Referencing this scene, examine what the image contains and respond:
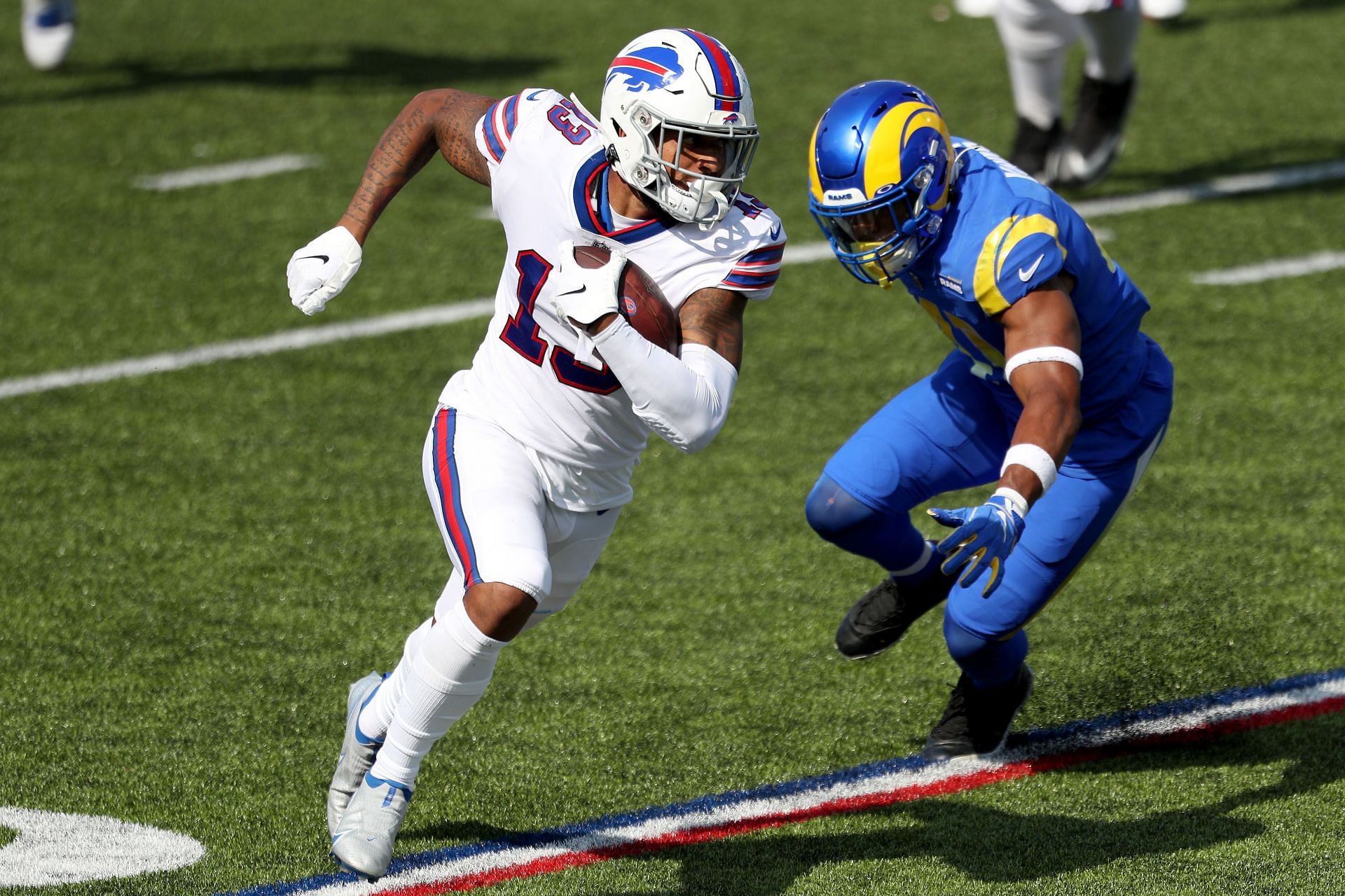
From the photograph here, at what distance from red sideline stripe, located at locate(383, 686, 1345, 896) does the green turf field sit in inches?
2.1

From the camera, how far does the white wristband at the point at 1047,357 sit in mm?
3436

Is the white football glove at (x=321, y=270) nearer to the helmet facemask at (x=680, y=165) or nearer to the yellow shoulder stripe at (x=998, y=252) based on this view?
the helmet facemask at (x=680, y=165)

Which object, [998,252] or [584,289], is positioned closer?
[584,289]

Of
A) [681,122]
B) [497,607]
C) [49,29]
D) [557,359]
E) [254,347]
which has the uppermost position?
[681,122]

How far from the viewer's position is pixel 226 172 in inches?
329

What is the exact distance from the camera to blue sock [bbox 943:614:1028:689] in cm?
396

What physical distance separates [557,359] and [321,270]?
22.1 inches

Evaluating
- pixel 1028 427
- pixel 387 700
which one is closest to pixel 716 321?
pixel 1028 427

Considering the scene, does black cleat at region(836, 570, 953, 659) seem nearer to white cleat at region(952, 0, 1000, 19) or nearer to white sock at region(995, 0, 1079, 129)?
white sock at region(995, 0, 1079, 129)

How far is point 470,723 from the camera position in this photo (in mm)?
4293

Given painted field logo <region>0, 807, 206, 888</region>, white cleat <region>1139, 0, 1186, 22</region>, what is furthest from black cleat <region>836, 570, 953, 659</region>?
white cleat <region>1139, 0, 1186, 22</region>

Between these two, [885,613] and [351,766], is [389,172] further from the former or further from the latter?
→ [885,613]

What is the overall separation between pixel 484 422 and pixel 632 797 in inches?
39.2

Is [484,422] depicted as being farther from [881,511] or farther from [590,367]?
[881,511]
